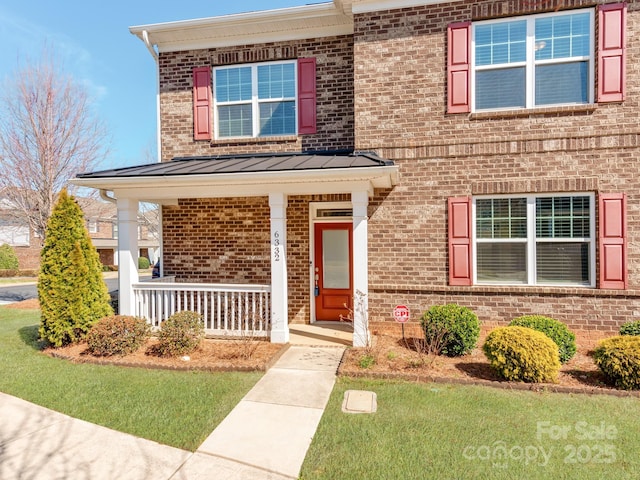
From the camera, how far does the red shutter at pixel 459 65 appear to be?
666cm

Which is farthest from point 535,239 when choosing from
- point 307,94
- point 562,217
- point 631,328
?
point 307,94

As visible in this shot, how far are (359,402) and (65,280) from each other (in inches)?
203

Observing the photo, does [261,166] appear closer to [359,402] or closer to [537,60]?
[359,402]

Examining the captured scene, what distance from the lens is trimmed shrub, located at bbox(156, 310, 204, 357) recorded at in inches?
227

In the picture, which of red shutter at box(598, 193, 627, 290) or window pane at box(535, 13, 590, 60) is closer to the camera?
red shutter at box(598, 193, 627, 290)

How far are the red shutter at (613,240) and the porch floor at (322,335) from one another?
4541 mm

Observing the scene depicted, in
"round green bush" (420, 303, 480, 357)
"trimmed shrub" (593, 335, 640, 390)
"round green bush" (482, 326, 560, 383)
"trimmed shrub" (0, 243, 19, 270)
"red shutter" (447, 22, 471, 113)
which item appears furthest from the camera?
"trimmed shrub" (0, 243, 19, 270)

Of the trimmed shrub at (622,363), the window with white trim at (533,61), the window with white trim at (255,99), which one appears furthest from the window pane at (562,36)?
the trimmed shrub at (622,363)

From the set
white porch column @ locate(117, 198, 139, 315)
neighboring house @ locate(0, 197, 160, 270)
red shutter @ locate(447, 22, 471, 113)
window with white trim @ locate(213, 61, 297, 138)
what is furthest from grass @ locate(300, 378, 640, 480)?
neighboring house @ locate(0, 197, 160, 270)

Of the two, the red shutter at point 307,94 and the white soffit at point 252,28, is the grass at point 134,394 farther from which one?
the white soffit at point 252,28

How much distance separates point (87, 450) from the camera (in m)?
3.38

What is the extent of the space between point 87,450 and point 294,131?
656 cm

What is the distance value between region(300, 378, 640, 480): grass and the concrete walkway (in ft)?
0.87

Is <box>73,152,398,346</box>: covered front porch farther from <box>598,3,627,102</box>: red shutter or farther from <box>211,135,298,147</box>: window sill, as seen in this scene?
<box>598,3,627,102</box>: red shutter
